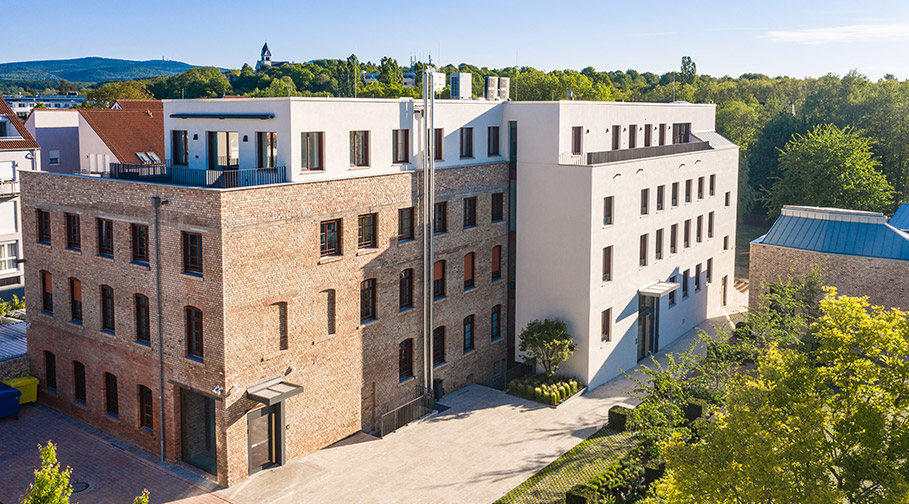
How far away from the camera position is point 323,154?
88.0ft

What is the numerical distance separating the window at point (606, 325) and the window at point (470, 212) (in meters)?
7.37

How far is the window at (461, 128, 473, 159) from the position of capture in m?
32.8

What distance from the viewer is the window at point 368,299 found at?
29078 mm

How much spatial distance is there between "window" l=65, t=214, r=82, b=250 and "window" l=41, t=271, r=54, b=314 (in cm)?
231

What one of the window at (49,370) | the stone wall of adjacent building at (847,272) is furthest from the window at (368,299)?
the stone wall of adjacent building at (847,272)

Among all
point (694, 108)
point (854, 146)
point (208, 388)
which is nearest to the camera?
point (208, 388)

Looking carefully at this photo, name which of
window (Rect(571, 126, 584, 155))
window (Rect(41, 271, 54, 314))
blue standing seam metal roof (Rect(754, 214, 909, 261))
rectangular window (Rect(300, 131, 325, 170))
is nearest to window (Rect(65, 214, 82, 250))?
window (Rect(41, 271, 54, 314))

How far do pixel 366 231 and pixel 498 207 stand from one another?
822cm

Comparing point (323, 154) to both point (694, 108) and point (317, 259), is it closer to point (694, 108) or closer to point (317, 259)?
point (317, 259)

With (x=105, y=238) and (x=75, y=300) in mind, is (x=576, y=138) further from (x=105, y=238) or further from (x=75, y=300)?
(x=75, y=300)

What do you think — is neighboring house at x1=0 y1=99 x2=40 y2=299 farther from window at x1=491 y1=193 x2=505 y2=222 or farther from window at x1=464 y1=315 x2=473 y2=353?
window at x1=491 y1=193 x2=505 y2=222

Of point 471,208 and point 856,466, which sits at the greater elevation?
point 471,208

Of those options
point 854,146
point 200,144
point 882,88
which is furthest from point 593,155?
point 882,88

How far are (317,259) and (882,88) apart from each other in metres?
67.0
